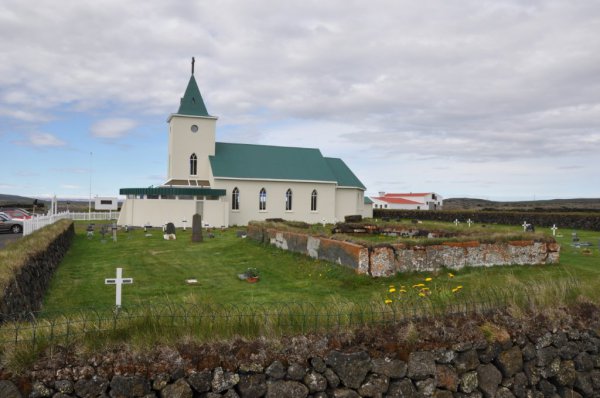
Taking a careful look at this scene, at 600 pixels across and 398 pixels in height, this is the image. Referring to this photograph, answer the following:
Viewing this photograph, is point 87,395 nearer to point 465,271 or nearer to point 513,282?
point 513,282

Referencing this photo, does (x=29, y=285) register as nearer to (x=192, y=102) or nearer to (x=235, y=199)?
(x=235, y=199)

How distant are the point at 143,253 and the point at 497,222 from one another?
38.4m

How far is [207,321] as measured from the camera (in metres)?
6.72

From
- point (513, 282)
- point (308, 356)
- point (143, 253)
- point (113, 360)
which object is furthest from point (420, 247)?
point (143, 253)

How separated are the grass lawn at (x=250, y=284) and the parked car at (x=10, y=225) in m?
14.8

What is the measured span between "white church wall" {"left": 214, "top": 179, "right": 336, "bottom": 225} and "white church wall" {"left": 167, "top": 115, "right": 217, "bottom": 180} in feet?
11.8

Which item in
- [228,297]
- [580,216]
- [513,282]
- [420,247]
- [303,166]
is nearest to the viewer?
[513,282]

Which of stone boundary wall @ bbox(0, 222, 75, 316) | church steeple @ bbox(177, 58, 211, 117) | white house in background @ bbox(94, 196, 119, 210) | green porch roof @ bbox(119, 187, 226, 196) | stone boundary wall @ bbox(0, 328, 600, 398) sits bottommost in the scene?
stone boundary wall @ bbox(0, 328, 600, 398)

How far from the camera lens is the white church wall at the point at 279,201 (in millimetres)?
43094

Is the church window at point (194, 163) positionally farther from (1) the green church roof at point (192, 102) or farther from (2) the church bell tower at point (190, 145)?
(1) the green church roof at point (192, 102)

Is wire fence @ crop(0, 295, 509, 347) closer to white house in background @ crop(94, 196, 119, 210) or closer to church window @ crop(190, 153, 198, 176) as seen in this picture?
church window @ crop(190, 153, 198, 176)

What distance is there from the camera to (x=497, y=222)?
48562 mm

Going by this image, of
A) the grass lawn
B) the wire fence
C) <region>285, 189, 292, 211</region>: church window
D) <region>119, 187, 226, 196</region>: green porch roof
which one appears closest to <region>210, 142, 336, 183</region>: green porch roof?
<region>285, 189, 292, 211</region>: church window

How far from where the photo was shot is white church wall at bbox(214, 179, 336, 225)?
4309cm
